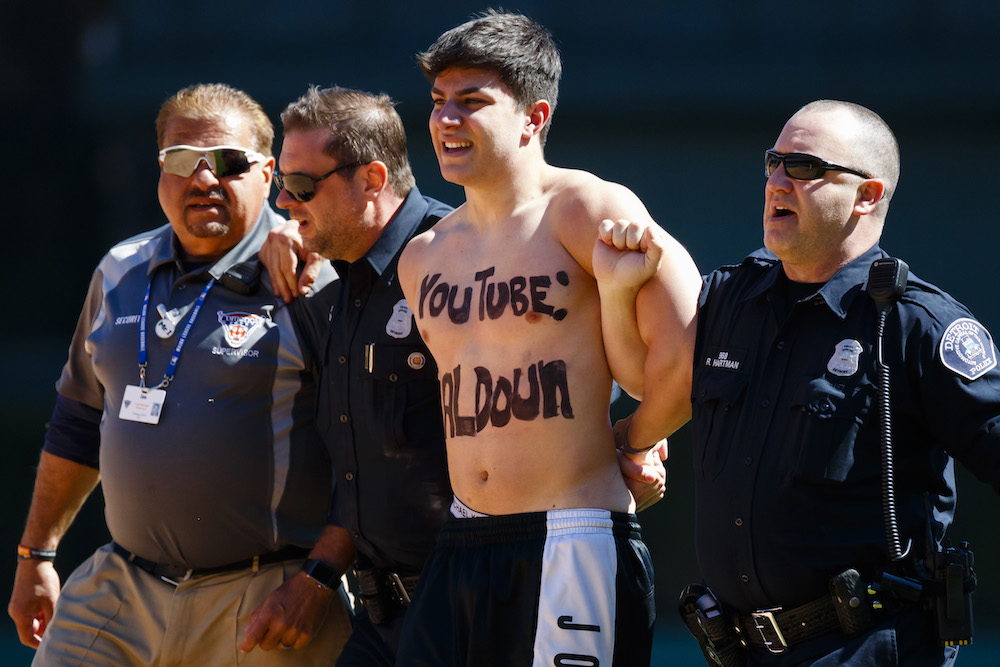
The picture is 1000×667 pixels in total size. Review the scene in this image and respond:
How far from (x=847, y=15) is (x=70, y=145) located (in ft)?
12.3

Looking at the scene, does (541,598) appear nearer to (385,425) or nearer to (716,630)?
(716,630)

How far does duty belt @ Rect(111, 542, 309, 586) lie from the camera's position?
3607mm

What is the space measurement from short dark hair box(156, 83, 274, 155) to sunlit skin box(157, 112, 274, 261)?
0.02 m

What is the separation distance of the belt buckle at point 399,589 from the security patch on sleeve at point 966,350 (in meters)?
1.50

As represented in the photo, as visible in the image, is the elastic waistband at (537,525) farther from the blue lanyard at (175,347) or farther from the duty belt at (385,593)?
the blue lanyard at (175,347)

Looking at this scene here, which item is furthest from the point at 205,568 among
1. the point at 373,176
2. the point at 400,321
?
the point at 373,176

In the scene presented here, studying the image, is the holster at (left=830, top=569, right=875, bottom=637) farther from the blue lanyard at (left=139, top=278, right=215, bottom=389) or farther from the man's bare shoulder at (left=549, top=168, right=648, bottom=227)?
the blue lanyard at (left=139, top=278, right=215, bottom=389)

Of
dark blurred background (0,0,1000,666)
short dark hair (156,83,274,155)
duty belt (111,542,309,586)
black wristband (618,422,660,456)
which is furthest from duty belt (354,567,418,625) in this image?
dark blurred background (0,0,1000,666)

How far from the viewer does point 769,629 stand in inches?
101

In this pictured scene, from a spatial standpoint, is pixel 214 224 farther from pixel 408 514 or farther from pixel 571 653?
pixel 571 653

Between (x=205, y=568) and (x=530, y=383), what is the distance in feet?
4.45

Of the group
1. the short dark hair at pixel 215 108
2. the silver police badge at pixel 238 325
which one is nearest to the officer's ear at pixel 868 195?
the silver police badge at pixel 238 325

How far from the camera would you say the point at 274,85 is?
19.5 feet

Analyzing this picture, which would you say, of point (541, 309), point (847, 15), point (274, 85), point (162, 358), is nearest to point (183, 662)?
point (162, 358)
